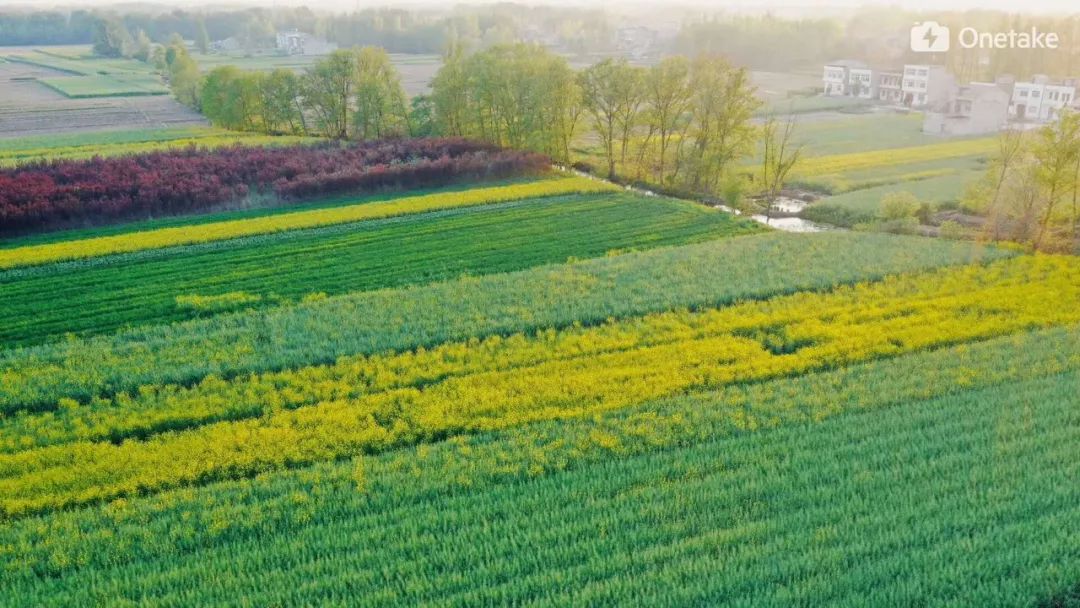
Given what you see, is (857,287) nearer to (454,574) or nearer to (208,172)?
(454,574)

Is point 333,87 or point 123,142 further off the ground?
point 333,87

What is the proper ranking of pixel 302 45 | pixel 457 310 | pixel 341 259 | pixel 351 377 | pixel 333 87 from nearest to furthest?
pixel 351 377
pixel 457 310
pixel 341 259
pixel 333 87
pixel 302 45

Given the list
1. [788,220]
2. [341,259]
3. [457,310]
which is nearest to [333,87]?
[341,259]

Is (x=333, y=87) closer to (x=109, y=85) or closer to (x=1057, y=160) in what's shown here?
(x=1057, y=160)

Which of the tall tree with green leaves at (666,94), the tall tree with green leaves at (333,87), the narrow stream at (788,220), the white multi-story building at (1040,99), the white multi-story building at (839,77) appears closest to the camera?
the narrow stream at (788,220)

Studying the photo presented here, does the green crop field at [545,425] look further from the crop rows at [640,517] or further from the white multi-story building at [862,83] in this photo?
the white multi-story building at [862,83]

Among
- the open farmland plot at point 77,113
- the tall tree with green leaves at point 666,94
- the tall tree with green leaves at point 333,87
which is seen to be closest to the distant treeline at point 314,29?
the open farmland plot at point 77,113
